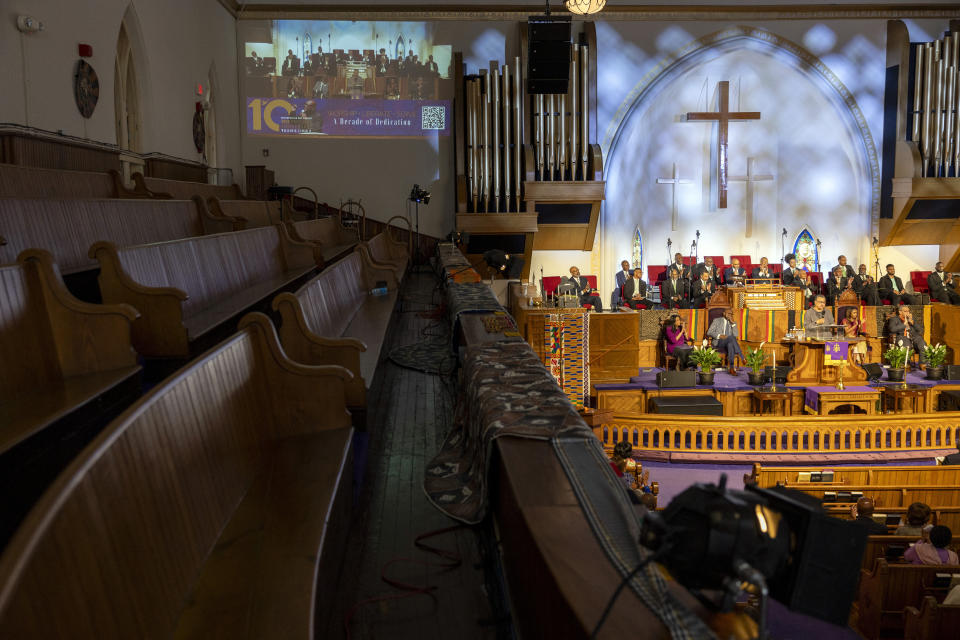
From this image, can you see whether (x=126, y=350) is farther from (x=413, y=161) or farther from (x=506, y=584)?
(x=413, y=161)

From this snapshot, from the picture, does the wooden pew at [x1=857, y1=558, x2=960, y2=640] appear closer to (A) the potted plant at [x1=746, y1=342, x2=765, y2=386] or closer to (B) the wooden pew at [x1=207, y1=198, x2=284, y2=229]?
(A) the potted plant at [x1=746, y1=342, x2=765, y2=386]

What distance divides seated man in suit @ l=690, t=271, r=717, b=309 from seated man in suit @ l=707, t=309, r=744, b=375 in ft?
1.48

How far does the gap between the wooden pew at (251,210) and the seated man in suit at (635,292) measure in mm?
4883

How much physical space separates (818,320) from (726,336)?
1.20m

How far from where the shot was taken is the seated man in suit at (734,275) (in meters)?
11.1

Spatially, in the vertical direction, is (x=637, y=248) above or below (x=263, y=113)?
below

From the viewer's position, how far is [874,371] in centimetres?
977

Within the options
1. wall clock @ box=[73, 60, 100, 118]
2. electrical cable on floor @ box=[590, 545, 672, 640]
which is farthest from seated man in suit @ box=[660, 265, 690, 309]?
electrical cable on floor @ box=[590, 545, 672, 640]

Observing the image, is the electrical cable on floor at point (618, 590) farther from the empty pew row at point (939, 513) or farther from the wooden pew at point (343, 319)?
the empty pew row at point (939, 513)

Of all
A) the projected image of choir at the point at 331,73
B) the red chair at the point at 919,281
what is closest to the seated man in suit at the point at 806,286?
the red chair at the point at 919,281

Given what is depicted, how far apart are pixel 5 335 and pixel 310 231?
16.9 ft

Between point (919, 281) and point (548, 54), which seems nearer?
point (548, 54)

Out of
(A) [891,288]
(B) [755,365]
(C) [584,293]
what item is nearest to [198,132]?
(C) [584,293]

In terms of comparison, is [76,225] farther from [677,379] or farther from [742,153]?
[742,153]
